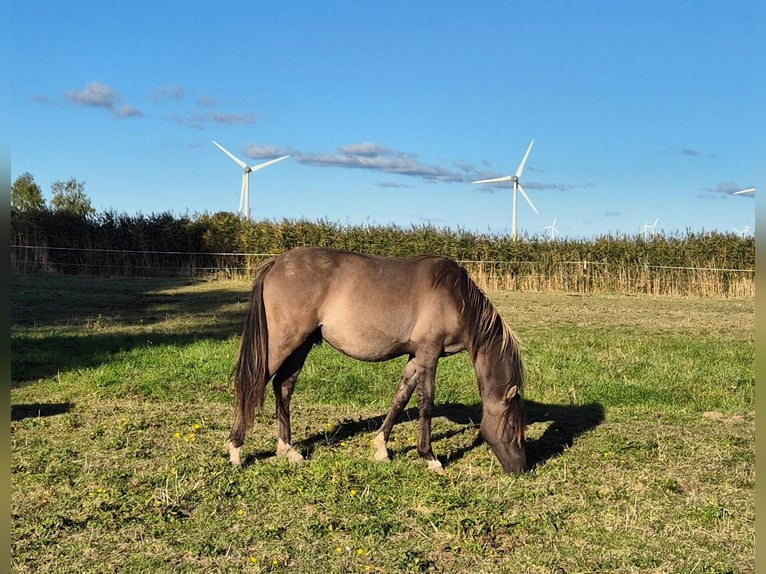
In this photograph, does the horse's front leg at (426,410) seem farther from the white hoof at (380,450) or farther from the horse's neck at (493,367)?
the horse's neck at (493,367)

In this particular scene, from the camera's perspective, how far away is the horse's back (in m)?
6.46

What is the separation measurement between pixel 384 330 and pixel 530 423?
2.26 m

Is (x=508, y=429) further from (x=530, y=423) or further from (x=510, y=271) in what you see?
(x=510, y=271)

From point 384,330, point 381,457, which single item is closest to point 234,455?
point 381,457

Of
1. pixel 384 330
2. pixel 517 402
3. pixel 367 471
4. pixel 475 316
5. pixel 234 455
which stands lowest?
pixel 367 471

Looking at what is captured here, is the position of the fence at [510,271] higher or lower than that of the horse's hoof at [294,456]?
higher

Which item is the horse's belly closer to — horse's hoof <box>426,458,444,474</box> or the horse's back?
the horse's back

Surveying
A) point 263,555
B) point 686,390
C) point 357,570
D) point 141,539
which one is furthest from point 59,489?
point 686,390

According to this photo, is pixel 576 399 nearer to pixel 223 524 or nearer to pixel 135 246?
pixel 223 524

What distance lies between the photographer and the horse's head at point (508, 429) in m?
6.31

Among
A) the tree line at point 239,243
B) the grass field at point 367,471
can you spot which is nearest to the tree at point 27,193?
the tree line at point 239,243

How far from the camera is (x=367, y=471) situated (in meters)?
6.25

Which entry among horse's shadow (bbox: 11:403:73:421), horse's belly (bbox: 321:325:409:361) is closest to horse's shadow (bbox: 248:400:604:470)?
horse's belly (bbox: 321:325:409:361)

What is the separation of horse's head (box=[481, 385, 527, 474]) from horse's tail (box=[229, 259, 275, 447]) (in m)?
2.18
